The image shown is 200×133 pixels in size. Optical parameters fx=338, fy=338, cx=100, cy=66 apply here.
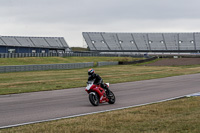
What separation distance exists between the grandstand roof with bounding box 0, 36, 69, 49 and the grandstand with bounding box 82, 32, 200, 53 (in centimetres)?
1021

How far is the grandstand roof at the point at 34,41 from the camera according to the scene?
352 feet

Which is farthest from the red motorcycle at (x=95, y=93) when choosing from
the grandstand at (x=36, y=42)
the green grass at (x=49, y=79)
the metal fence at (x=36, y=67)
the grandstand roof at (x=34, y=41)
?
the grandstand roof at (x=34, y=41)

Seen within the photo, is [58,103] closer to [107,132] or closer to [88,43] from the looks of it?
[107,132]

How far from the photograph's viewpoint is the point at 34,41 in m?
117

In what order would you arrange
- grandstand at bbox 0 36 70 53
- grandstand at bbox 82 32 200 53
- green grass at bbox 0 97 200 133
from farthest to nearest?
grandstand at bbox 82 32 200 53 < grandstand at bbox 0 36 70 53 < green grass at bbox 0 97 200 133

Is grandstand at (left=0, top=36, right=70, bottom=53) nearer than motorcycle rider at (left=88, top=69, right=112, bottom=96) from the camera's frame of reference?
No

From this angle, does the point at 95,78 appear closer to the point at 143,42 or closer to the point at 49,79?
the point at 49,79

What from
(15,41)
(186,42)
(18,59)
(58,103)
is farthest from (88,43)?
(58,103)

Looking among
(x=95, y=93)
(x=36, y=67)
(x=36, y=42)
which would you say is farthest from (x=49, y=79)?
(x=36, y=42)

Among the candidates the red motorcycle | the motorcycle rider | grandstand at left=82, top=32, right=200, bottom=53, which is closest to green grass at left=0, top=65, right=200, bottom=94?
the motorcycle rider

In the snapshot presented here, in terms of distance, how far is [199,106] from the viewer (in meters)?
12.4

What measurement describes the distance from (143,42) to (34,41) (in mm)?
38625

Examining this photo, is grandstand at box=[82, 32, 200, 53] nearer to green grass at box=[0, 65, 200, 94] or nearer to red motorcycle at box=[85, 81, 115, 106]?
green grass at box=[0, 65, 200, 94]

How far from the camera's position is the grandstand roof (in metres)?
107
